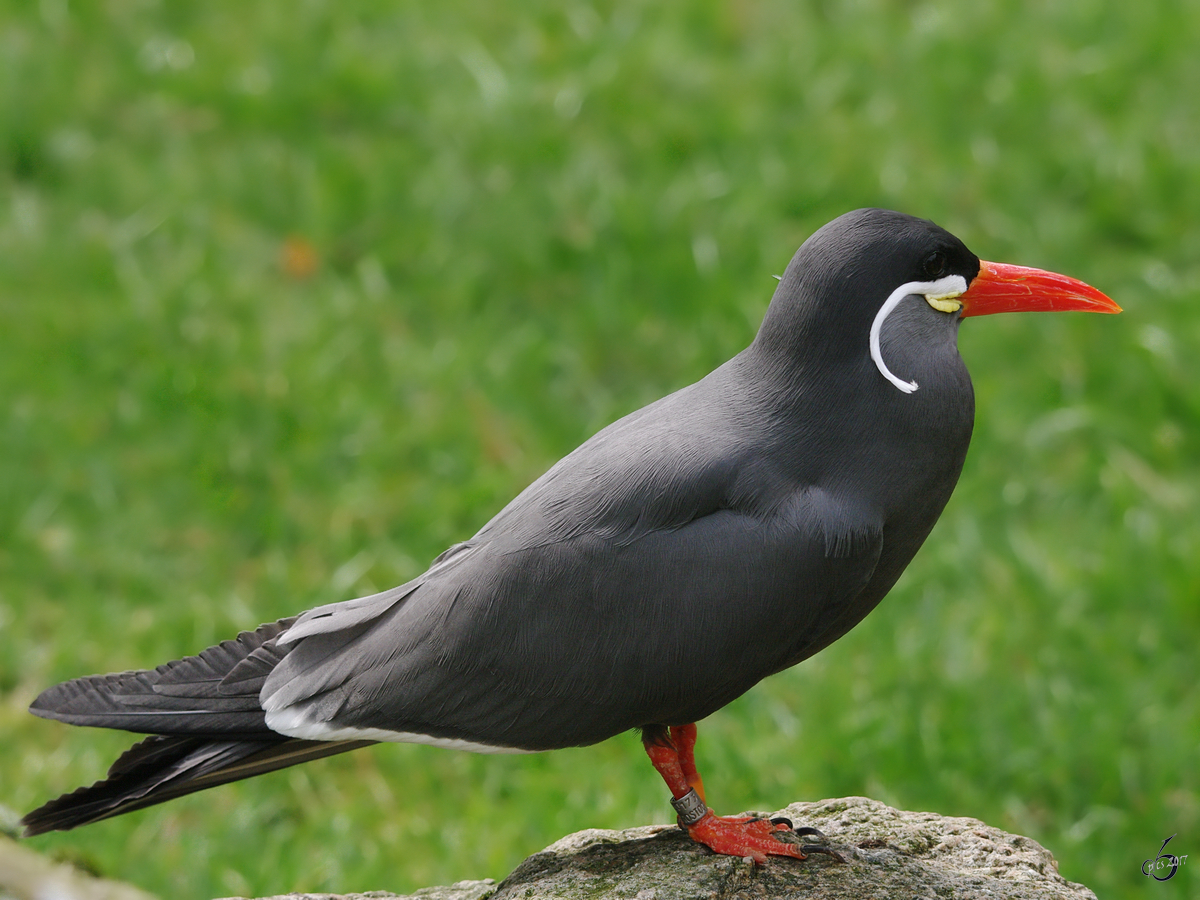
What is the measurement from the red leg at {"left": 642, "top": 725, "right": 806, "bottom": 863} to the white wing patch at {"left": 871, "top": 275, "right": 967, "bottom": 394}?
3.36 ft

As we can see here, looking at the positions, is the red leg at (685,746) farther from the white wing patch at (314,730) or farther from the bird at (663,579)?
the white wing patch at (314,730)

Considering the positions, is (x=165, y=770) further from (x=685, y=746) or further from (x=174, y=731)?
(x=685, y=746)

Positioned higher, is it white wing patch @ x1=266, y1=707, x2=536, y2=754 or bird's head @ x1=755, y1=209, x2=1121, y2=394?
bird's head @ x1=755, y1=209, x2=1121, y2=394

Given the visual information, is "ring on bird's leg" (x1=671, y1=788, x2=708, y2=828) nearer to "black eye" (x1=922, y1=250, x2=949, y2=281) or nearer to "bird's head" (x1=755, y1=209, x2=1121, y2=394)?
"bird's head" (x1=755, y1=209, x2=1121, y2=394)

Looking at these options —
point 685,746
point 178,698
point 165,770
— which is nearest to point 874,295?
point 685,746

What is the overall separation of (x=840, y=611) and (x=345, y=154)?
522cm

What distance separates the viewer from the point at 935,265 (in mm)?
3414

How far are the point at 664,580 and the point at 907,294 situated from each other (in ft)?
2.92

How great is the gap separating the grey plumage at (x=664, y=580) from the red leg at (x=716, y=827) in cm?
15

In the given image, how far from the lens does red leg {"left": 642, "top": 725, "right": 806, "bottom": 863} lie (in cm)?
351

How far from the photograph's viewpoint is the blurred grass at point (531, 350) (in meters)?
5.24

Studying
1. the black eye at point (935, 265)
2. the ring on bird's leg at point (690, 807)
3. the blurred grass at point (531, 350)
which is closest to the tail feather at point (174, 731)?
the ring on bird's leg at point (690, 807)

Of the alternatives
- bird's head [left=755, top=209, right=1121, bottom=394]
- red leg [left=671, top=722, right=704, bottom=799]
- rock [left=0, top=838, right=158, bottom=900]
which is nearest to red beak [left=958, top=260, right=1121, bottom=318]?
bird's head [left=755, top=209, right=1121, bottom=394]

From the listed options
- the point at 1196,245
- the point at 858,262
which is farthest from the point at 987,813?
the point at 1196,245
